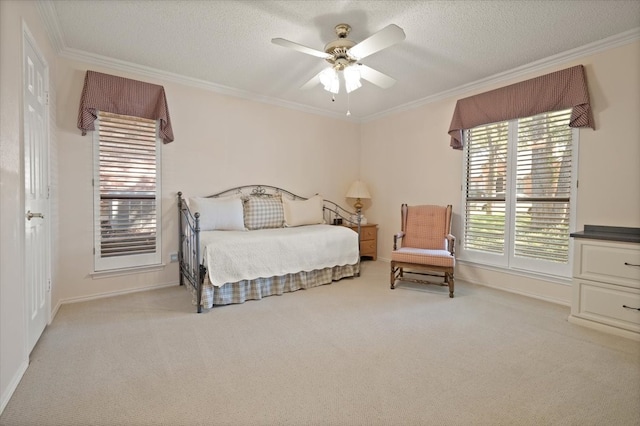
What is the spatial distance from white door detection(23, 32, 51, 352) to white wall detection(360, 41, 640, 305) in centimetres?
406

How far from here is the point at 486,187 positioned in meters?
3.60

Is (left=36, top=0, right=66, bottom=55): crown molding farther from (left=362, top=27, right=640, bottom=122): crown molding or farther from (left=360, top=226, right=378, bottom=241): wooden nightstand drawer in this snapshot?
(left=360, top=226, right=378, bottom=241): wooden nightstand drawer

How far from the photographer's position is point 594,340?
224 cm

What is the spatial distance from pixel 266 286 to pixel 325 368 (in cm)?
148

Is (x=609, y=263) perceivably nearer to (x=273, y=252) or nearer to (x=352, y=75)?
(x=352, y=75)

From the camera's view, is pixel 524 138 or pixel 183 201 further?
pixel 183 201

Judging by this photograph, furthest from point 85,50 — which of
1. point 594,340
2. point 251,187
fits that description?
point 594,340

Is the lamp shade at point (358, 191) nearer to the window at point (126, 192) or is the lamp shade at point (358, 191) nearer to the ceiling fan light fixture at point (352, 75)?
the ceiling fan light fixture at point (352, 75)

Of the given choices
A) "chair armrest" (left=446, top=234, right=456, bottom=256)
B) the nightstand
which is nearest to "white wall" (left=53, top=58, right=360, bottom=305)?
the nightstand

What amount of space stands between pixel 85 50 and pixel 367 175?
395cm

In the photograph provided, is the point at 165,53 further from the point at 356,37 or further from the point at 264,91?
the point at 356,37

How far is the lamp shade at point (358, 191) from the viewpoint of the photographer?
4938 millimetres

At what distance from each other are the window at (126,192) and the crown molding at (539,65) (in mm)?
3477

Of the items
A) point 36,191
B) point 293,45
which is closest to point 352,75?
point 293,45
